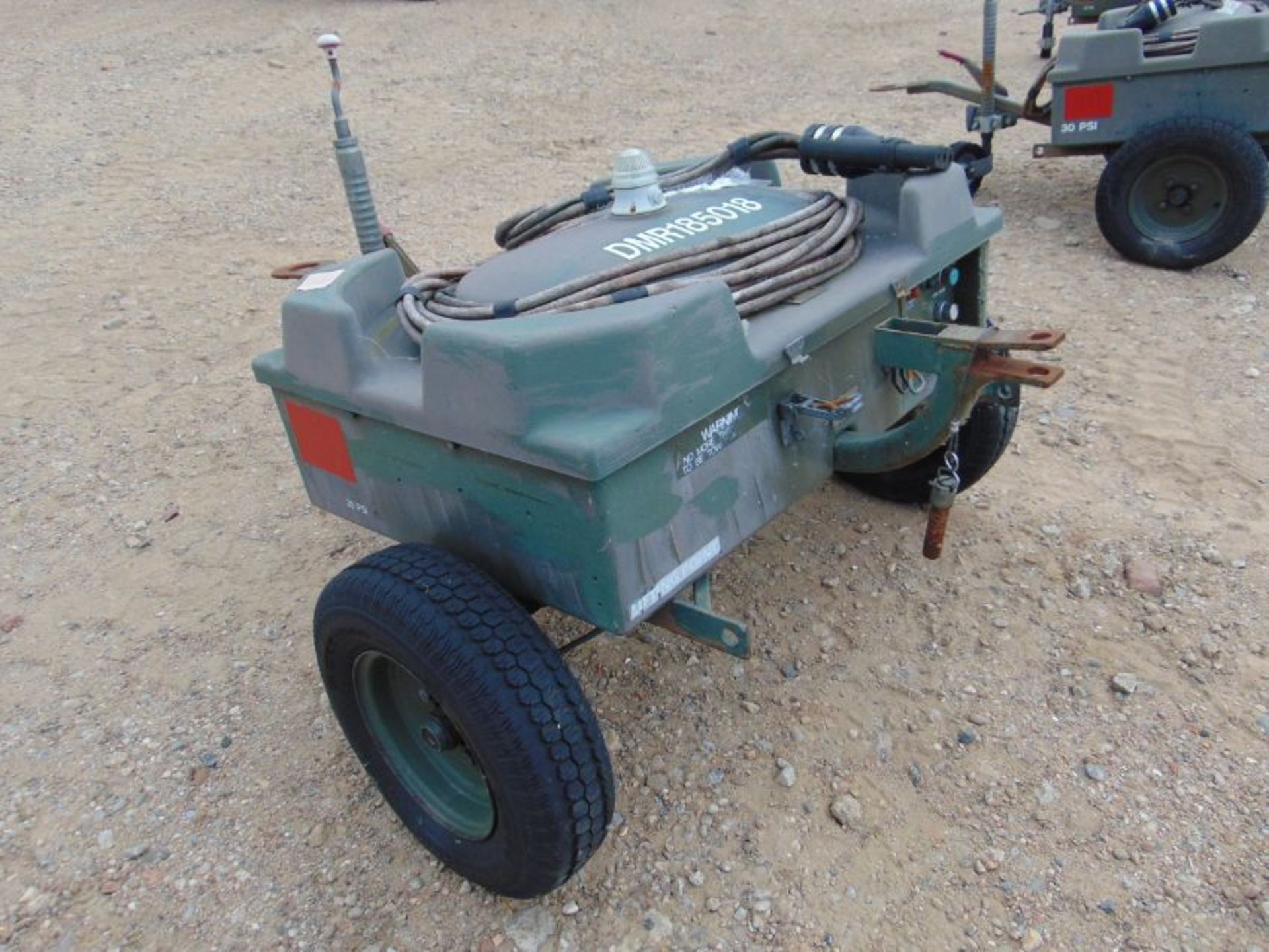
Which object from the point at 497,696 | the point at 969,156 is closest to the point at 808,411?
the point at 497,696

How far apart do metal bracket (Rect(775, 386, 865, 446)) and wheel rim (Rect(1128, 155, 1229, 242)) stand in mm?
3486

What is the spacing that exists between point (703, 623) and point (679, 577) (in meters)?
0.11

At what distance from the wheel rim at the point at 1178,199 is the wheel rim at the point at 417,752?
4148mm

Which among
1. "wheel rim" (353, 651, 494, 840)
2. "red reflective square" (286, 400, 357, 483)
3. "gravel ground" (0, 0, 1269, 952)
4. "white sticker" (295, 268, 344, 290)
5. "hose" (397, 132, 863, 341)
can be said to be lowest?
"gravel ground" (0, 0, 1269, 952)

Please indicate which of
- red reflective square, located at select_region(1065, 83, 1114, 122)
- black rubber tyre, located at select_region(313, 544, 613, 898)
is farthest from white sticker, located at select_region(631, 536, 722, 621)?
red reflective square, located at select_region(1065, 83, 1114, 122)

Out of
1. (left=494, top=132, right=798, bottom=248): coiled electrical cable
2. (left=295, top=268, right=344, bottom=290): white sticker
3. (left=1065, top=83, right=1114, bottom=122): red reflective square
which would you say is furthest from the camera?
(left=1065, top=83, right=1114, bottom=122): red reflective square

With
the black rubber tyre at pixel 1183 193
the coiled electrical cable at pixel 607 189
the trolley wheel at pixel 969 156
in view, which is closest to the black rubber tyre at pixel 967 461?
the coiled electrical cable at pixel 607 189

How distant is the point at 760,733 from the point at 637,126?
615cm

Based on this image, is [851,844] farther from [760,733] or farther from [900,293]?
[900,293]

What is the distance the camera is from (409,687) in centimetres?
213

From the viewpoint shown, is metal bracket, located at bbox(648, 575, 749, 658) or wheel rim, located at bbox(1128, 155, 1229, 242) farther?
wheel rim, located at bbox(1128, 155, 1229, 242)

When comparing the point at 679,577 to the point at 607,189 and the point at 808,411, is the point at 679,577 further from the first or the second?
the point at 607,189

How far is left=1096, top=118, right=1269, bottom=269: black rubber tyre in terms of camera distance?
14.7 feet

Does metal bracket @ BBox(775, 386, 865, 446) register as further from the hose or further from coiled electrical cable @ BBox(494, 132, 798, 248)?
coiled electrical cable @ BBox(494, 132, 798, 248)
